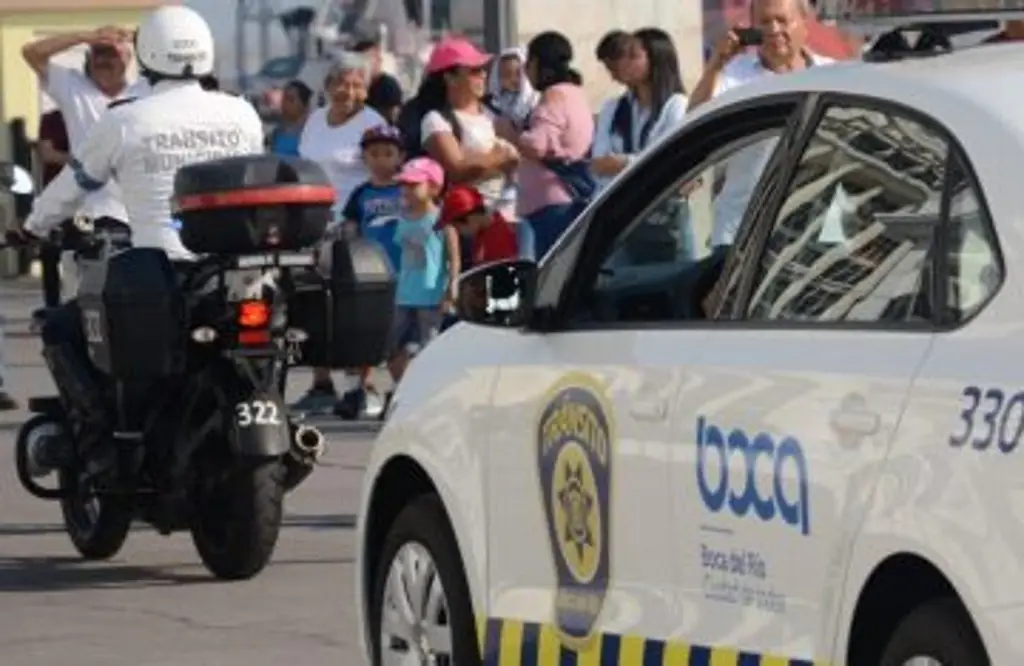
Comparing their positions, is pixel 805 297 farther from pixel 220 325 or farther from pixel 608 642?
pixel 220 325

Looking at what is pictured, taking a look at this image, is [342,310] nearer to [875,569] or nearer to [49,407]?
[49,407]

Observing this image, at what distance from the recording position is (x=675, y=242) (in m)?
7.95

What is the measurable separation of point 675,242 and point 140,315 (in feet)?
14.6

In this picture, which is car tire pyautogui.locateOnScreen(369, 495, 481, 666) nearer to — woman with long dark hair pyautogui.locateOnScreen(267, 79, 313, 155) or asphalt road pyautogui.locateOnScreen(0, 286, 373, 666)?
asphalt road pyautogui.locateOnScreen(0, 286, 373, 666)

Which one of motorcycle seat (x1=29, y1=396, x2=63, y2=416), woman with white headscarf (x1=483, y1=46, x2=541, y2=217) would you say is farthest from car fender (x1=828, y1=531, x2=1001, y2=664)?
woman with white headscarf (x1=483, y1=46, x2=541, y2=217)

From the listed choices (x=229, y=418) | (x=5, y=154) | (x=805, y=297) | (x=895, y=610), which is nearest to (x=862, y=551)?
(x=895, y=610)

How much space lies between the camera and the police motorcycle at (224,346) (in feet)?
40.0

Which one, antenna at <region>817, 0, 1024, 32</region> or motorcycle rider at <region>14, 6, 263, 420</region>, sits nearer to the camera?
antenna at <region>817, 0, 1024, 32</region>

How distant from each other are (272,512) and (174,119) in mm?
1570

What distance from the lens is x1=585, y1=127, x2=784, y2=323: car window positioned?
7.70m

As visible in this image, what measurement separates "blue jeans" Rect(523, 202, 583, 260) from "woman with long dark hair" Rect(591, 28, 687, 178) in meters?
1.76

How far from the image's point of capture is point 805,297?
7.19m

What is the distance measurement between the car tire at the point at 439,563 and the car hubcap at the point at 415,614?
0.08ft

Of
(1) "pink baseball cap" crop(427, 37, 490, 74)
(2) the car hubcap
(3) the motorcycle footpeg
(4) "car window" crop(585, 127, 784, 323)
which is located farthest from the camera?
(1) "pink baseball cap" crop(427, 37, 490, 74)
